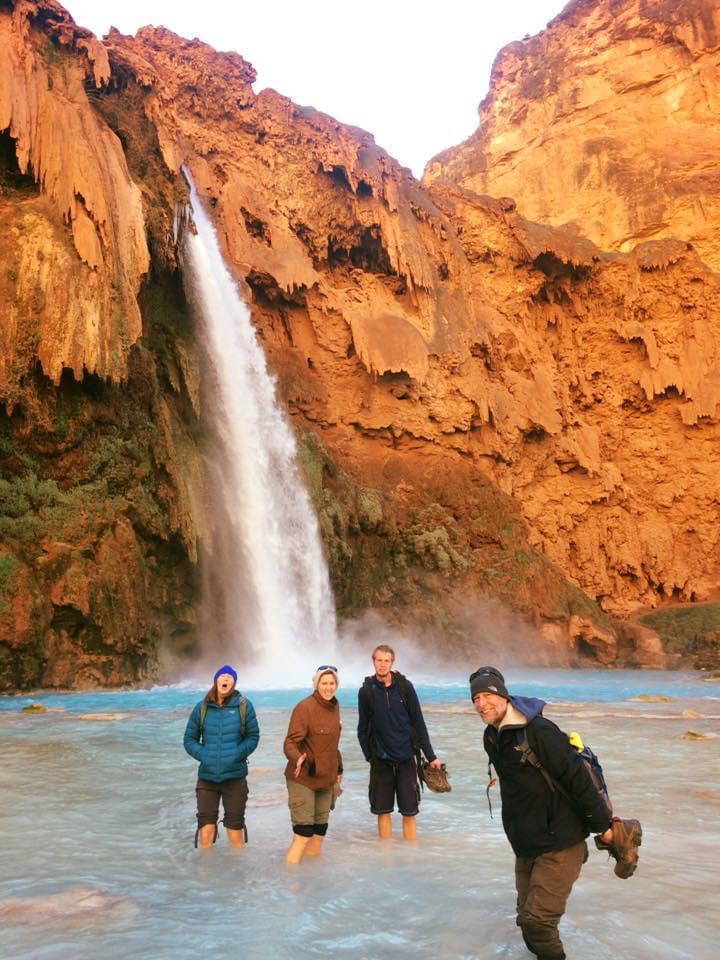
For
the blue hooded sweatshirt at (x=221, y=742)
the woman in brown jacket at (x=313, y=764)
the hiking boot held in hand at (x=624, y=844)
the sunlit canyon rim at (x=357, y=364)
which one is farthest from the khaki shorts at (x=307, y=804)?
the sunlit canyon rim at (x=357, y=364)

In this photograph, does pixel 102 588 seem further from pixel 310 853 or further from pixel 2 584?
pixel 310 853

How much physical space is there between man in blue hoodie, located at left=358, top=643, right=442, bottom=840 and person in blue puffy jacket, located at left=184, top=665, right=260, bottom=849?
0.87 metres

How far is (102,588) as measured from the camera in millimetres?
18016

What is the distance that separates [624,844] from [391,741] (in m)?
2.53

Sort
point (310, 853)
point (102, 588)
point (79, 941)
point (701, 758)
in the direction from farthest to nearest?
point (102, 588), point (701, 758), point (310, 853), point (79, 941)

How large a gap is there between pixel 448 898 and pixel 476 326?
33.2 meters

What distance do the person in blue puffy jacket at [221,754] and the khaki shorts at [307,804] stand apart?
0.44 meters

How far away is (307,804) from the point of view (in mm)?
5246

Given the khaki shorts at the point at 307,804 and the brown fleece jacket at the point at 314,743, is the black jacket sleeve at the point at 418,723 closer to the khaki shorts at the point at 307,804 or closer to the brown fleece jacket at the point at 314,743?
the brown fleece jacket at the point at 314,743

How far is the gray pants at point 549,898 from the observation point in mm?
3467

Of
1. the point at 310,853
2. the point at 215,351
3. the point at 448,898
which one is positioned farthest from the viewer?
the point at 215,351

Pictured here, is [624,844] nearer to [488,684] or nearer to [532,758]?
[532,758]

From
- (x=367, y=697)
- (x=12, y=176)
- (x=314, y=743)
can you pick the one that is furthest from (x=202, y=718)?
(x=12, y=176)

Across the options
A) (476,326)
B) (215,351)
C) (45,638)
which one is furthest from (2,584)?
(476,326)
